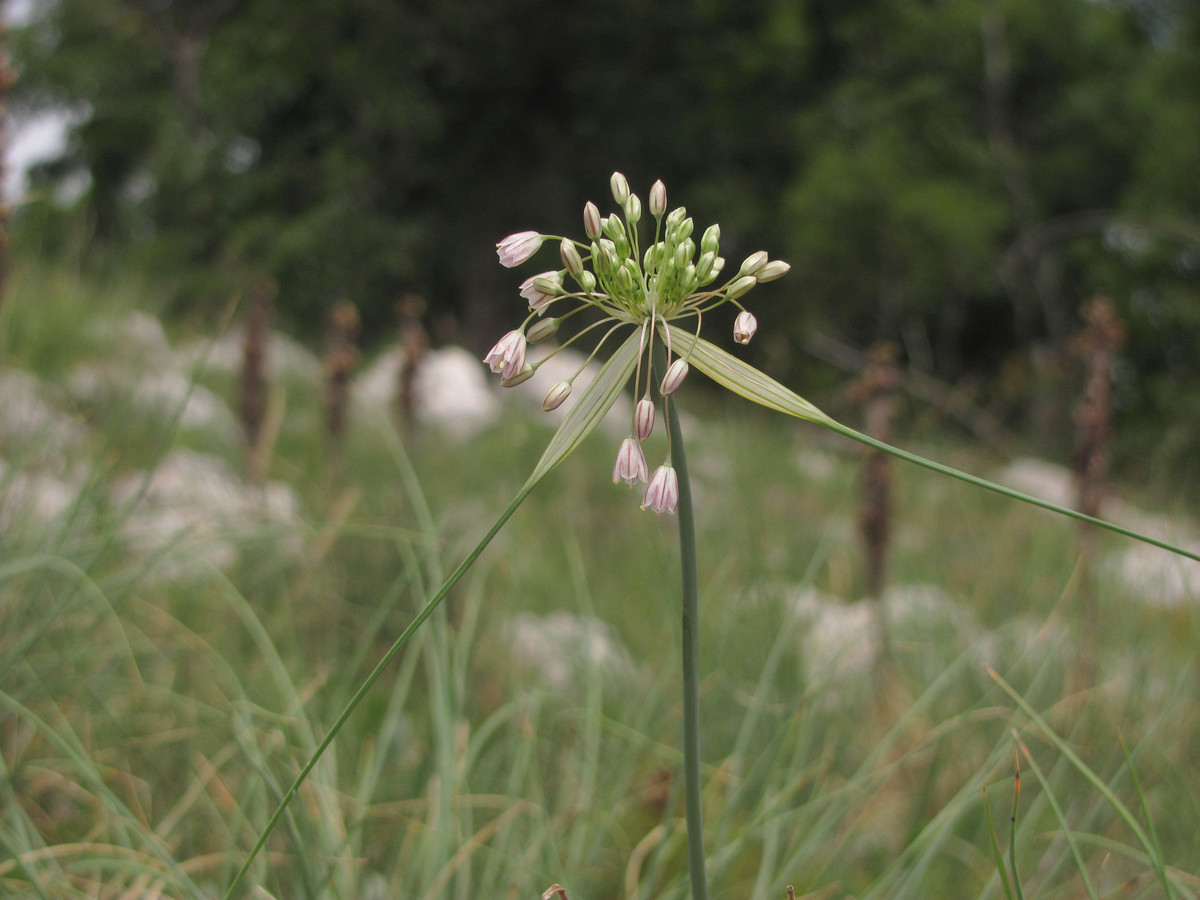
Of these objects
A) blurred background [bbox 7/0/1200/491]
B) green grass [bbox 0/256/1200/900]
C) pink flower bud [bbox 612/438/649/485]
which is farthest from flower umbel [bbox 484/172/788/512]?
blurred background [bbox 7/0/1200/491]

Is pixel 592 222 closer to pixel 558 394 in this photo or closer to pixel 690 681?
pixel 558 394

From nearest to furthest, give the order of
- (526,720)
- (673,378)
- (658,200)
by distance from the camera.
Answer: (673,378) < (658,200) < (526,720)

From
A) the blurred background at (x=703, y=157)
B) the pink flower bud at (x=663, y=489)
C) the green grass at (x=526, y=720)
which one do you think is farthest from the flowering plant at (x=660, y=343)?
the blurred background at (x=703, y=157)

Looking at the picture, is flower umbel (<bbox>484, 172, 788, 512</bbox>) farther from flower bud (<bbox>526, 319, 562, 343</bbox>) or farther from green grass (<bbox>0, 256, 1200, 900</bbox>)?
green grass (<bbox>0, 256, 1200, 900</bbox>)

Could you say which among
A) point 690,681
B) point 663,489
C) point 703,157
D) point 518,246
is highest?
point 703,157

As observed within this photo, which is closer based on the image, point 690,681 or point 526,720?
Result: point 690,681

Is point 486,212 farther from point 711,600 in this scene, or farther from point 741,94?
point 711,600

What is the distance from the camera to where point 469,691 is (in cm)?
222

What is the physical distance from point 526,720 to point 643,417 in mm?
1045

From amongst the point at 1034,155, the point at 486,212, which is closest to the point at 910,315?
the point at 1034,155

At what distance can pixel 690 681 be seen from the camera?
0.72m


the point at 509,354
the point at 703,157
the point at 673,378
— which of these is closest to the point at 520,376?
the point at 509,354

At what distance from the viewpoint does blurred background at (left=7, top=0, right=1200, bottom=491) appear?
8.27 metres

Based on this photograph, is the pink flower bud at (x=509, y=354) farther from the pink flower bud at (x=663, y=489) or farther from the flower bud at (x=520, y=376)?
the pink flower bud at (x=663, y=489)
